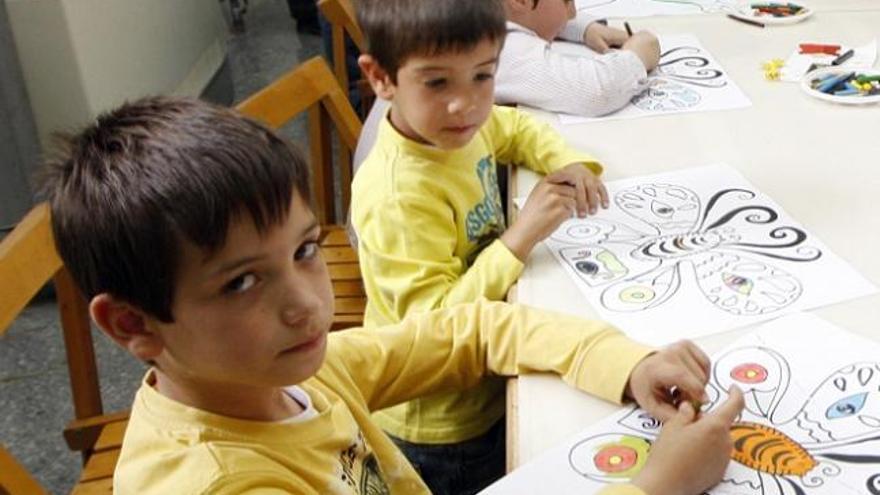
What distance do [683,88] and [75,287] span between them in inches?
36.3

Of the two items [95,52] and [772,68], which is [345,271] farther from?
[95,52]

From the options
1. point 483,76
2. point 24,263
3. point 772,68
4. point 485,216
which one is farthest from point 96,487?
point 772,68

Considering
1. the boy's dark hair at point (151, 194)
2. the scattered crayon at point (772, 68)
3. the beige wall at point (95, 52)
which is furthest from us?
the beige wall at point (95, 52)

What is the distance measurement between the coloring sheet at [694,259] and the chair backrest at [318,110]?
1.58 ft

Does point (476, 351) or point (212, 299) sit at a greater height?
point (212, 299)

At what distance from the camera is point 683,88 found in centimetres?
138

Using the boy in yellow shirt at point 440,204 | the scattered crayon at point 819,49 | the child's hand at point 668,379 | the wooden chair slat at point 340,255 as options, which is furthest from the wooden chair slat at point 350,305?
the scattered crayon at point 819,49

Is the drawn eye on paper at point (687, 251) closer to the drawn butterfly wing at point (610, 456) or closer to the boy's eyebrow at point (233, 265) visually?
the drawn butterfly wing at point (610, 456)

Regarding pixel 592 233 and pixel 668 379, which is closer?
pixel 668 379

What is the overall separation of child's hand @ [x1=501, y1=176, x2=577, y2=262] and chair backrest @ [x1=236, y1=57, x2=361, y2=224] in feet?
1.35

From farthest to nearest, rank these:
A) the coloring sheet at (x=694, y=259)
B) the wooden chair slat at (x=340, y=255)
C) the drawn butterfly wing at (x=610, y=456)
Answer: the wooden chair slat at (x=340, y=255), the coloring sheet at (x=694, y=259), the drawn butterfly wing at (x=610, y=456)

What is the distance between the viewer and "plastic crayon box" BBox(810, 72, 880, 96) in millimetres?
1307

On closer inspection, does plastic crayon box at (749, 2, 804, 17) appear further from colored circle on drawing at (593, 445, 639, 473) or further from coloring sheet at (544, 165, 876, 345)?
colored circle on drawing at (593, 445, 639, 473)

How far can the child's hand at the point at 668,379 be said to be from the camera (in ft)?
2.40
